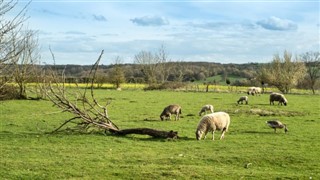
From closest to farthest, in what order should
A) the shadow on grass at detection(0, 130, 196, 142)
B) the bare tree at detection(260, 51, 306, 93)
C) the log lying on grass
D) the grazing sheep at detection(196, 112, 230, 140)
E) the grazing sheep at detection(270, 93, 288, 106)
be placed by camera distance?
the log lying on grass
the grazing sheep at detection(196, 112, 230, 140)
the shadow on grass at detection(0, 130, 196, 142)
the grazing sheep at detection(270, 93, 288, 106)
the bare tree at detection(260, 51, 306, 93)

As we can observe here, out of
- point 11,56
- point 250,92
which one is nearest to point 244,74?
point 250,92

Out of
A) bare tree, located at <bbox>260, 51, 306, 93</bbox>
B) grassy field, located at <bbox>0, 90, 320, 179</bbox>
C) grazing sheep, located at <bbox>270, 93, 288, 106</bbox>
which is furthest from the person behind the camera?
bare tree, located at <bbox>260, 51, 306, 93</bbox>

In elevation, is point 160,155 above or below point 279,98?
below

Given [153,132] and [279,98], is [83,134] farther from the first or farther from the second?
[279,98]

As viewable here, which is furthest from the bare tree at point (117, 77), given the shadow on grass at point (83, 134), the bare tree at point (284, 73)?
the shadow on grass at point (83, 134)

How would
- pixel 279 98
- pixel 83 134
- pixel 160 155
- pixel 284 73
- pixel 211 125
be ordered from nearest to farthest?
pixel 160 155, pixel 211 125, pixel 83 134, pixel 279 98, pixel 284 73

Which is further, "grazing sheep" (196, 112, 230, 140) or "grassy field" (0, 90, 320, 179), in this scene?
"grazing sheep" (196, 112, 230, 140)

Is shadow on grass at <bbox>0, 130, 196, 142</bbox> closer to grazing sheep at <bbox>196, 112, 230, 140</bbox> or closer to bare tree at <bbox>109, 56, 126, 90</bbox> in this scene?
grazing sheep at <bbox>196, 112, 230, 140</bbox>

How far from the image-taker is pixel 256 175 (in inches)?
554

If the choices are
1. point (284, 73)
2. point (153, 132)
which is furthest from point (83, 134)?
point (284, 73)

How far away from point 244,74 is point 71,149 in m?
113

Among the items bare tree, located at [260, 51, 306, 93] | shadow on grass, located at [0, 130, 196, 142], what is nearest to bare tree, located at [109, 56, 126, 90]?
bare tree, located at [260, 51, 306, 93]

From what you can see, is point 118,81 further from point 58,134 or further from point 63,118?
point 58,134

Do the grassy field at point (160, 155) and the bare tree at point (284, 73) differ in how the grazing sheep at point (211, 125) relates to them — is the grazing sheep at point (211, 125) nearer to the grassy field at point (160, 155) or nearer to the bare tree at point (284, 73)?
the grassy field at point (160, 155)
